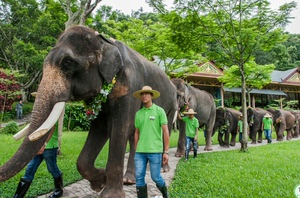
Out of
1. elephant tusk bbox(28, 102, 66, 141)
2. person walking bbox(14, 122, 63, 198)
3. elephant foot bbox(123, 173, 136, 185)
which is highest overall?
elephant tusk bbox(28, 102, 66, 141)

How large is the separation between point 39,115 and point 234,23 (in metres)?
7.96

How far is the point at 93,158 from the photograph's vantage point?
161 inches

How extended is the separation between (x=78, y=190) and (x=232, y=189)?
2593 mm

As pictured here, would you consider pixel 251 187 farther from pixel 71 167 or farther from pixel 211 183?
pixel 71 167

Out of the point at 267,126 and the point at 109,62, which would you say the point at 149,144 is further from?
the point at 267,126

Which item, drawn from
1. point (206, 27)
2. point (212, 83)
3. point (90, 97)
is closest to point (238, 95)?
point (212, 83)

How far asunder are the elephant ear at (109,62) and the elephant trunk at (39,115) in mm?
617

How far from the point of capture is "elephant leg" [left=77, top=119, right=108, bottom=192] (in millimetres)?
3953

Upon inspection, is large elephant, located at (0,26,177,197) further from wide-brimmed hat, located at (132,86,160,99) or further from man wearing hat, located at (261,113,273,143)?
man wearing hat, located at (261,113,273,143)

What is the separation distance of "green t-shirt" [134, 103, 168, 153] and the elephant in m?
4.77

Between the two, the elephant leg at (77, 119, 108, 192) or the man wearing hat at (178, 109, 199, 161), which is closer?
the elephant leg at (77, 119, 108, 192)

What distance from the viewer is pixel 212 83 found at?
84.3 feet

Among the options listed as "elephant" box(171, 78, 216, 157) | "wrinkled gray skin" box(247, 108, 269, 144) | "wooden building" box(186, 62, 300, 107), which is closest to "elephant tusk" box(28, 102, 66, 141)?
"elephant" box(171, 78, 216, 157)

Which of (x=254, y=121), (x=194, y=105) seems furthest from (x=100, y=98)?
(x=254, y=121)
